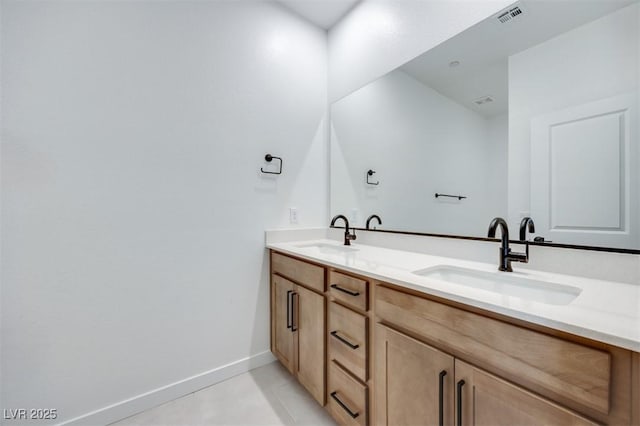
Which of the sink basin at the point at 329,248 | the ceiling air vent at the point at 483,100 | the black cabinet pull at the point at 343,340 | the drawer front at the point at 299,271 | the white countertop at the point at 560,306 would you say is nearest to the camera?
the white countertop at the point at 560,306

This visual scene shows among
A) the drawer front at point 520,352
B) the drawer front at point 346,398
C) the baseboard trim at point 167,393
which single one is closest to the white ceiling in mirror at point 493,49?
the drawer front at point 520,352

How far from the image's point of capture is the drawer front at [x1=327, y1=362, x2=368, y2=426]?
1.08m

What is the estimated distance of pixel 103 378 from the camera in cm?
134

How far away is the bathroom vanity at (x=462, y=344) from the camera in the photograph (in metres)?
0.55

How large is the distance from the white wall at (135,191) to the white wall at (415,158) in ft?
1.49

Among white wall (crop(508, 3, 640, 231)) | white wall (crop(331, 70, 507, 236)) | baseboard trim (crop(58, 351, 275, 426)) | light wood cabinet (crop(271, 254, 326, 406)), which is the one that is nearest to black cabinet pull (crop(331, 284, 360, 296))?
light wood cabinet (crop(271, 254, 326, 406))

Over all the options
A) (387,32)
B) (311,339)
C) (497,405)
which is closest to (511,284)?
(497,405)

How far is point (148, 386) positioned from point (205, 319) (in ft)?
1.37

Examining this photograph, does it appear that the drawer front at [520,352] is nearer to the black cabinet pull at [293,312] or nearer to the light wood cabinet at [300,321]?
the light wood cabinet at [300,321]

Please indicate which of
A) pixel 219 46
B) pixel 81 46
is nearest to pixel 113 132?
pixel 81 46

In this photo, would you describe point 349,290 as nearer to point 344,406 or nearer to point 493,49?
point 344,406

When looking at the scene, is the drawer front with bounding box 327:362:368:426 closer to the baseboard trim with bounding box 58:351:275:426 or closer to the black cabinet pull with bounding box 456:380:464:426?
the black cabinet pull with bounding box 456:380:464:426

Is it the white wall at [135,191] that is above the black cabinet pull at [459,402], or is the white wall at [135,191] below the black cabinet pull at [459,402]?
above

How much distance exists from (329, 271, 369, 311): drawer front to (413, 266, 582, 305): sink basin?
8.8 inches
